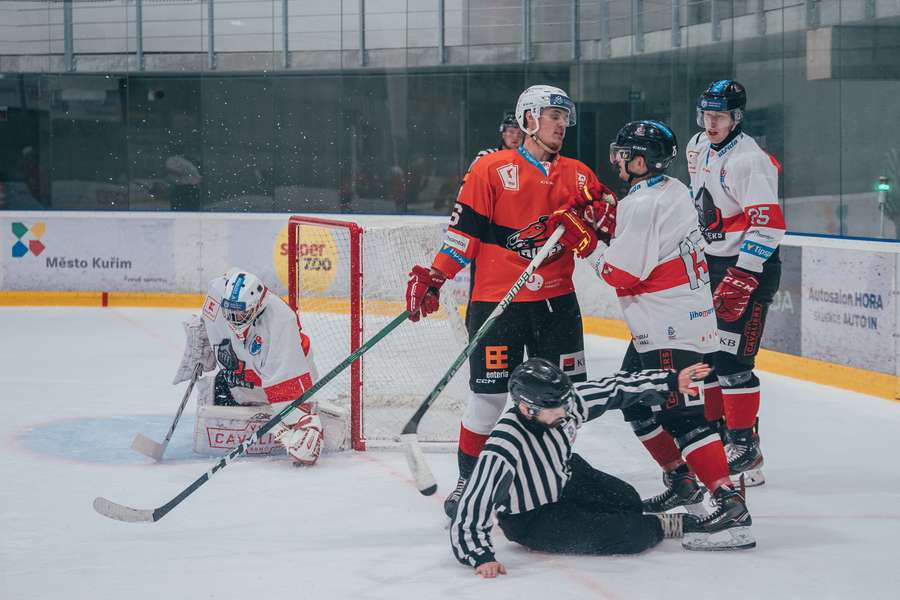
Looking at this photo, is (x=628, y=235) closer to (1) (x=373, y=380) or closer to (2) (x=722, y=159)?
(2) (x=722, y=159)

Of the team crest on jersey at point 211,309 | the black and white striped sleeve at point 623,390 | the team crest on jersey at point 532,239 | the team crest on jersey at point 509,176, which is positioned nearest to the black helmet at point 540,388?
the black and white striped sleeve at point 623,390

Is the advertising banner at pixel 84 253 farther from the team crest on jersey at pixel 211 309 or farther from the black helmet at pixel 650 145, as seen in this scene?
the black helmet at pixel 650 145

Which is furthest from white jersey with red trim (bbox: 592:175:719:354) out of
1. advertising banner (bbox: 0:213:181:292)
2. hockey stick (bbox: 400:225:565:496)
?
advertising banner (bbox: 0:213:181:292)

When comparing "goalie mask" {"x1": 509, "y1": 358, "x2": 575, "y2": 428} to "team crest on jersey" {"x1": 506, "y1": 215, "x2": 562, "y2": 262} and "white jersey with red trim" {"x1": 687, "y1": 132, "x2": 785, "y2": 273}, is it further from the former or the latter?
"white jersey with red trim" {"x1": 687, "y1": 132, "x2": 785, "y2": 273}

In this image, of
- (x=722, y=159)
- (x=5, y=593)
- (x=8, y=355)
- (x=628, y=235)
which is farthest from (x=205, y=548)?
(x=8, y=355)

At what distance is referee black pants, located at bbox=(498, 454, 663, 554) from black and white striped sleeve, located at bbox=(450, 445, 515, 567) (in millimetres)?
187

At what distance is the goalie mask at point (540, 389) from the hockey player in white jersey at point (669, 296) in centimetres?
38

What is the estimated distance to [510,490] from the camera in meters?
3.16

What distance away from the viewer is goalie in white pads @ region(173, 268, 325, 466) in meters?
4.23

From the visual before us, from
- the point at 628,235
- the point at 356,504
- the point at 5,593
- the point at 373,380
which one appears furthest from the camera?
the point at 373,380

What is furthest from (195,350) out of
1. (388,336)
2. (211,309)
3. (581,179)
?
(581,179)

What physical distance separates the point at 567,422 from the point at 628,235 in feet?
1.77

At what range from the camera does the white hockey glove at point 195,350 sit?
450cm

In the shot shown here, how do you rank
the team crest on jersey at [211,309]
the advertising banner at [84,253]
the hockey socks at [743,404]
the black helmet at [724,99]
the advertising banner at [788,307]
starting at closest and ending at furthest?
the black helmet at [724,99] < the hockey socks at [743,404] < the team crest on jersey at [211,309] < the advertising banner at [788,307] < the advertising banner at [84,253]
